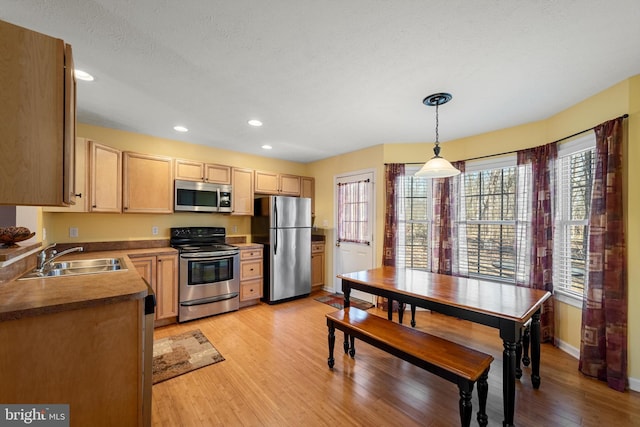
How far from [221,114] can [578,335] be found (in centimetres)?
427

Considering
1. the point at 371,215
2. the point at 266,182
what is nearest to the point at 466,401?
the point at 371,215

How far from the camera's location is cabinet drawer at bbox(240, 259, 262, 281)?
3887 mm

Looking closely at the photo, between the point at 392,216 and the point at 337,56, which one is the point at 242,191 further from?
the point at 337,56

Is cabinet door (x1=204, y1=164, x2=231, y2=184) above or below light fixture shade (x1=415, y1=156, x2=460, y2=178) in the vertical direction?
above

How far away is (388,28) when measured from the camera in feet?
5.11

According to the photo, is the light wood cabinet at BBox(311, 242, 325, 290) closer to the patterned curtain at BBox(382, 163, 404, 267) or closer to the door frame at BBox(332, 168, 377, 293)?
the door frame at BBox(332, 168, 377, 293)

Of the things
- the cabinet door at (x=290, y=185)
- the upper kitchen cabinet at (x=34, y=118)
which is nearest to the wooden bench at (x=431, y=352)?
the upper kitchen cabinet at (x=34, y=118)

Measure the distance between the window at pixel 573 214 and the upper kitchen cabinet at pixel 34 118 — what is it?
3759 millimetres

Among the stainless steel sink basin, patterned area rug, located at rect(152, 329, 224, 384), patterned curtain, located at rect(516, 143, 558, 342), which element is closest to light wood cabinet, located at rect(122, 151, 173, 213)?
the stainless steel sink basin

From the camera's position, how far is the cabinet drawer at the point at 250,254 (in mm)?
3895

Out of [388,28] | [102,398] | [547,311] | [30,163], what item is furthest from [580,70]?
[102,398]

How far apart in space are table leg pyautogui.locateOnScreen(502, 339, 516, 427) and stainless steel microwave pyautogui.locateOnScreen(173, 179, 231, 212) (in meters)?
3.65

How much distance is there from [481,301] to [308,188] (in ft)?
12.1

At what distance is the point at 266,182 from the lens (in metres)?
4.48
